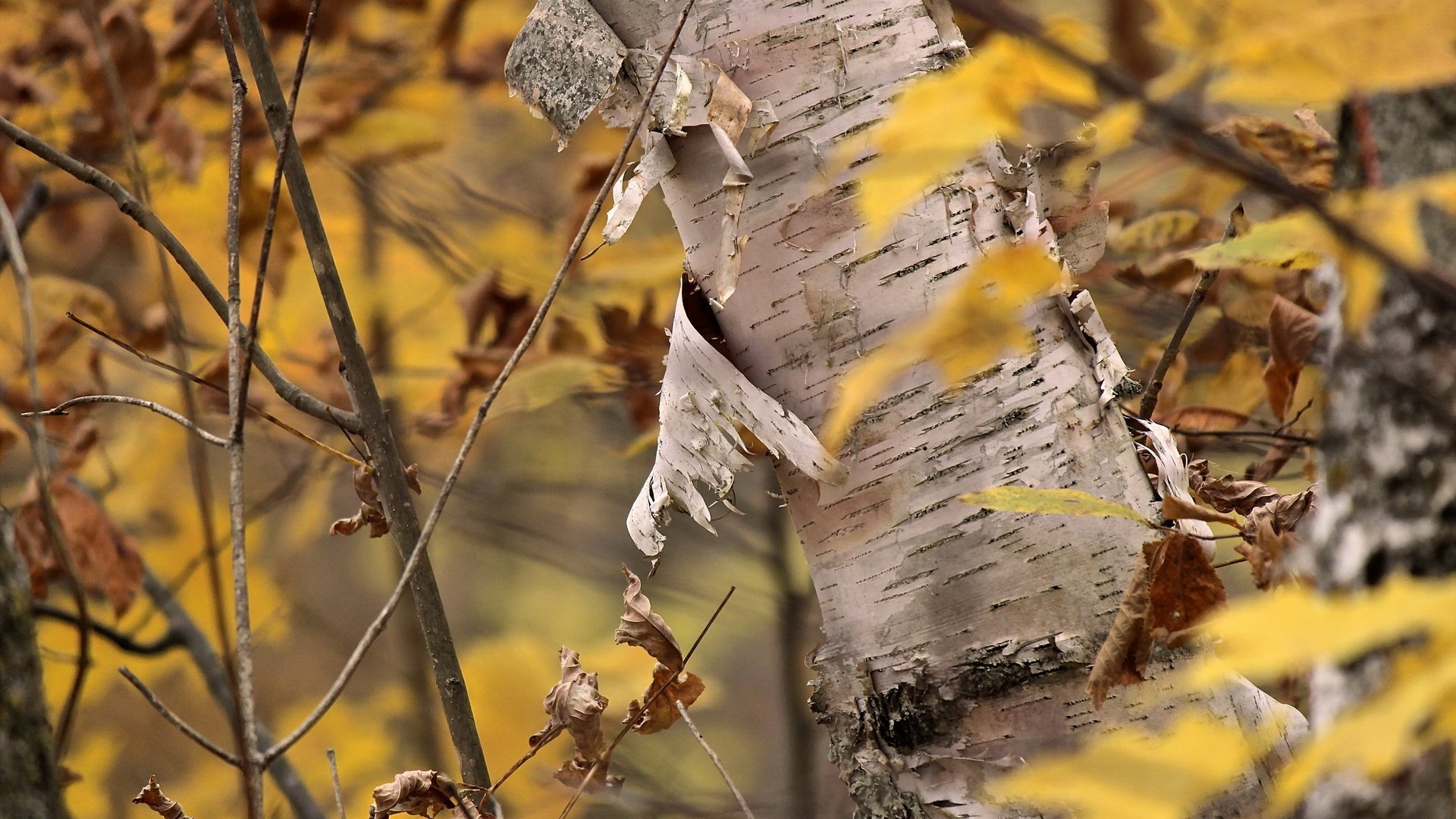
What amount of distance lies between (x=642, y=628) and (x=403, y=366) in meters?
2.73

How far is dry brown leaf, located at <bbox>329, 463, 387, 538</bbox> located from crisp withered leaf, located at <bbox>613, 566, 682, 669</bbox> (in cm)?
27

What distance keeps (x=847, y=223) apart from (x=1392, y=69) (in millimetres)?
582

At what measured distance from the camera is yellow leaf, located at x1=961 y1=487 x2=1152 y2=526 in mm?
699

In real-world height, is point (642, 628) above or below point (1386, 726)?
above

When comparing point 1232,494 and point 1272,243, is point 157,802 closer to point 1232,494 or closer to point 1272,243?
point 1272,243

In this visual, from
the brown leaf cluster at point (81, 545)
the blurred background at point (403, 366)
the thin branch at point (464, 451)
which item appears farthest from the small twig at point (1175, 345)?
the brown leaf cluster at point (81, 545)

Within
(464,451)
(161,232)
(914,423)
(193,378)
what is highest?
(161,232)

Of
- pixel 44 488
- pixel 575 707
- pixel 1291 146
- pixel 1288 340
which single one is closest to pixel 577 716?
pixel 575 707

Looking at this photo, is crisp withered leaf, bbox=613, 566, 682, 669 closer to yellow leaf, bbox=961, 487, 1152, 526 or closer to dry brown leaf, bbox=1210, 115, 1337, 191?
yellow leaf, bbox=961, 487, 1152, 526

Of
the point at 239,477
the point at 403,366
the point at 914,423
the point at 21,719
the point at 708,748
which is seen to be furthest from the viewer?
the point at 403,366

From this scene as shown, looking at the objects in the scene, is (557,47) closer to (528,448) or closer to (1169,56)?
(1169,56)

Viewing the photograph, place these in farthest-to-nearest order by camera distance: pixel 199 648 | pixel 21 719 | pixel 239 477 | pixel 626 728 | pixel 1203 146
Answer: pixel 199 648 → pixel 626 728 → pixel 239 477 → pixel 21 719 → pixel 1203 146

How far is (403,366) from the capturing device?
355 cm

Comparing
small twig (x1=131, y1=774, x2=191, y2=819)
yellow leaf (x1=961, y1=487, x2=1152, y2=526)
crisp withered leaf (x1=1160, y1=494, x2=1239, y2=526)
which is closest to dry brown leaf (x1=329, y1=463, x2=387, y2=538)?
small twig (x1=131, y1=774, x2=191, y2=819)
